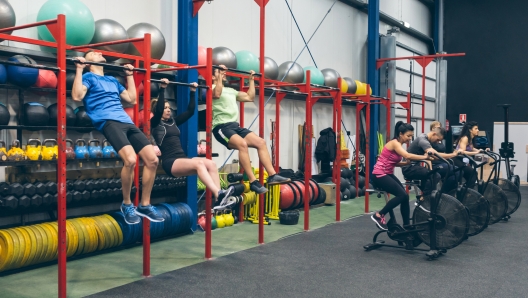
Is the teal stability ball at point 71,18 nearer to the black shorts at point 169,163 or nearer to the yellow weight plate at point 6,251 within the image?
the black shorts at point 169,163

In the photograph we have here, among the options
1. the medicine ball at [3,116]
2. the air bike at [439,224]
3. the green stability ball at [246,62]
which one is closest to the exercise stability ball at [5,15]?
the medicine ball at [3,116]

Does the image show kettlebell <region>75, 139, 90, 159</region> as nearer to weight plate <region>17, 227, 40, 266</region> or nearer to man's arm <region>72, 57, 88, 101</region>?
weight plate <region>17, 227, 40, 266</region>

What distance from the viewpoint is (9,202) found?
179 inches

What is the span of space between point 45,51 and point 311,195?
15.1 feet

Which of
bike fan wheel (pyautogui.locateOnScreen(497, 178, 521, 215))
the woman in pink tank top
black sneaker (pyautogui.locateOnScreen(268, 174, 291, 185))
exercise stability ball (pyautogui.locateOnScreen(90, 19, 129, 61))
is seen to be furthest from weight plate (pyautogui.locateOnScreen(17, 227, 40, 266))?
bike fan wheel (pyautogui.locateOnScreen(497, 178, 521, 215))

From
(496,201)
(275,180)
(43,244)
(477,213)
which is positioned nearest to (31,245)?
(43,244)

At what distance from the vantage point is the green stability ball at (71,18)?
193 inches

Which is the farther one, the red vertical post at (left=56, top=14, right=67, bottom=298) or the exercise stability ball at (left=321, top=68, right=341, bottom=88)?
the exercise stability ball at (left=321, top=68, right=341, bottom=88)

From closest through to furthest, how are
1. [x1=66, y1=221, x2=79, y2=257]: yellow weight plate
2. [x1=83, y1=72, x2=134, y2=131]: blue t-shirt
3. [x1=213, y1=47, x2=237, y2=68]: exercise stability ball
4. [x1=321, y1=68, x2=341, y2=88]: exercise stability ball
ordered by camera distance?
1. [x1=83, y1=72, x2=134, y2=131]: blue t-shirt
2. [x1=66, y1=221, x2=79, y2=257]: yellow weight plate
3. [x1=213, y1=47, x2=237, y2=68]: exercise stability ball
4. [x1=321, y1=68, x2=341, y2=88]: exercise stability ball

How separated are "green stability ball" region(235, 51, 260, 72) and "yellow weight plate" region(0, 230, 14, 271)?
11.9 feet

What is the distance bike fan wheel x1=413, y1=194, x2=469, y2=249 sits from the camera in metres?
5.09

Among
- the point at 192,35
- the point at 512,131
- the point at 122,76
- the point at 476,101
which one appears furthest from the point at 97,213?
the point at 476,101

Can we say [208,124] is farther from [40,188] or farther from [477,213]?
[477,213]

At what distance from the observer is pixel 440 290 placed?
4117 millimetres
